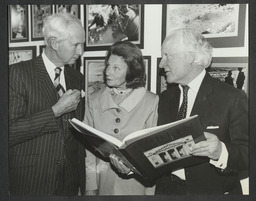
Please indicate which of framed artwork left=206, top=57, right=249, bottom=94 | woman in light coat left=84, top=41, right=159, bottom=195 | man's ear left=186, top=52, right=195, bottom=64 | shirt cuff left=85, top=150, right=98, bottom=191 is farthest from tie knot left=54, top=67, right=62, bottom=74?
framed artwork left=206, top=57, right=249, bottom=94

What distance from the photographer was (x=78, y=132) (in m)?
1.76

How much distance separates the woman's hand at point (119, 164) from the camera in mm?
1694

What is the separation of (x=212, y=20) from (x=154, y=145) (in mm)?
747

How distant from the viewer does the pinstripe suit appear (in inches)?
68.1

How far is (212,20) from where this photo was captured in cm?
173

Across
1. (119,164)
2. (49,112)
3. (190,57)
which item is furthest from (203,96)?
(49,112)

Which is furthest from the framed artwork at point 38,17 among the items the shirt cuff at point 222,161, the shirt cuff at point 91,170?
the shirt cuff at point 222,161

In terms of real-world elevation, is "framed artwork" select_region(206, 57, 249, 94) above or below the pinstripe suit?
above

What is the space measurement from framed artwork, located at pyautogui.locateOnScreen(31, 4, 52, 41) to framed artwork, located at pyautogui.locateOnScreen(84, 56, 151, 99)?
0.99ft

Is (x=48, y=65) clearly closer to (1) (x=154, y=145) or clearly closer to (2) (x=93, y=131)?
(2) (x=93, y=131)

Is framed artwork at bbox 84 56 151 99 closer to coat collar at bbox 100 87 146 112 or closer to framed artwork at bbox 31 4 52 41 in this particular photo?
coat collar at bbox 100 87 146 112

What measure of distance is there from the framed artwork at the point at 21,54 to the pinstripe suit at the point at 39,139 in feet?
0.10

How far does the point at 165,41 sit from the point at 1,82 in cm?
95

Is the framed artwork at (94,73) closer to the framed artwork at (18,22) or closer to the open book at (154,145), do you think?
the open book at (154,145)
